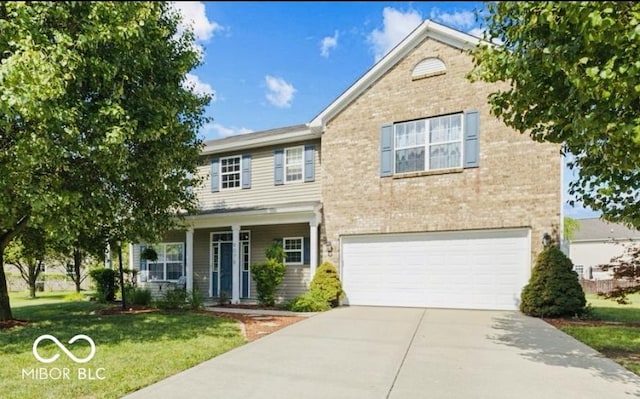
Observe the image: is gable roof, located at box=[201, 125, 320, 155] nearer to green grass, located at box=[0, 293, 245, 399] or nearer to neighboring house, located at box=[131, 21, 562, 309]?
neighboring house, located at box=[131, 21, 562, 309]

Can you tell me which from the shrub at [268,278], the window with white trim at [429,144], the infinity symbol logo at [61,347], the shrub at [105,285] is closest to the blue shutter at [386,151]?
the window with white trim at [429,144]

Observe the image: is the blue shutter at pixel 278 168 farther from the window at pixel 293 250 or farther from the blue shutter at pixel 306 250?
the blue shutter at pixel 306 250

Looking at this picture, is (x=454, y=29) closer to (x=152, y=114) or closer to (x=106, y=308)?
(x=152, y=114)

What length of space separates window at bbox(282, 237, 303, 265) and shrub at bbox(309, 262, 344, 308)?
1715mm

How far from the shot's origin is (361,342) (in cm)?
761

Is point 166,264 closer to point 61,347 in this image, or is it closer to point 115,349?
point 61,347

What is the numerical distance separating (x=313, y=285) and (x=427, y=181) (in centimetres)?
463

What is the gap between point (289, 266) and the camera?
48.1 ft

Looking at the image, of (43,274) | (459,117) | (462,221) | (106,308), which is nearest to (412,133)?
(459,117)

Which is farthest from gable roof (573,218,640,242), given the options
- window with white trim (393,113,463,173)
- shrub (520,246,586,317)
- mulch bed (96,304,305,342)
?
mulch bed (96,304,305,342)

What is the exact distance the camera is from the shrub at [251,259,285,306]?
1346cm

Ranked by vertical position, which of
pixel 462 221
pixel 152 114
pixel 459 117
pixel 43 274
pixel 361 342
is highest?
pixel 459 117

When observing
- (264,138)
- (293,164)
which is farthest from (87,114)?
(293,164)

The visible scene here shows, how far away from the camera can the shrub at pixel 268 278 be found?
13461 mm
